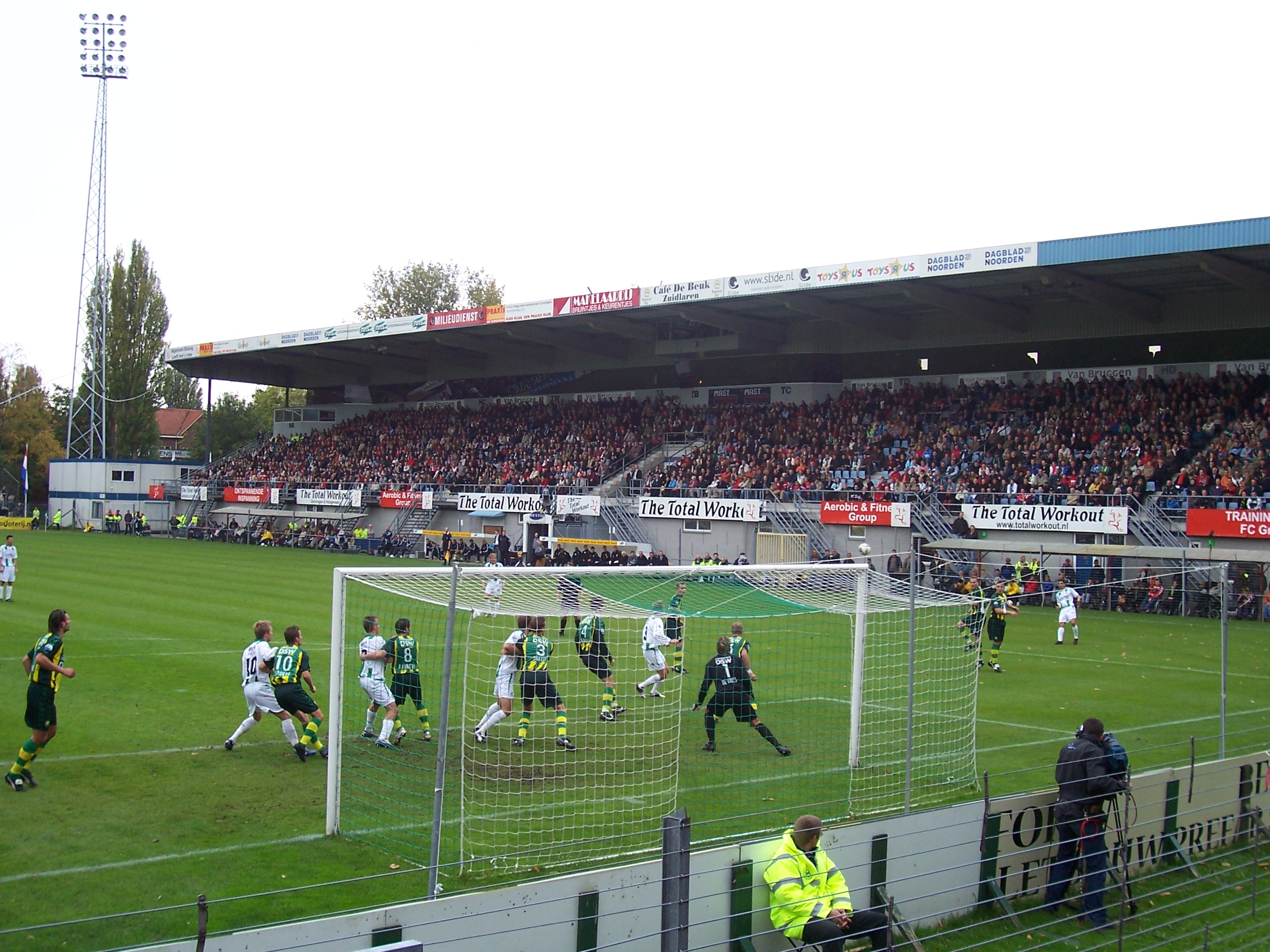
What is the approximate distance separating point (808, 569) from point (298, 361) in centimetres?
5472

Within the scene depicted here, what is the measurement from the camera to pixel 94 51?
58.6 meters

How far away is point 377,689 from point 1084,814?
23.5 feet

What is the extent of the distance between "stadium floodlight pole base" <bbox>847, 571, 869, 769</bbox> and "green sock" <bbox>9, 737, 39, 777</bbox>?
8456 millimetres

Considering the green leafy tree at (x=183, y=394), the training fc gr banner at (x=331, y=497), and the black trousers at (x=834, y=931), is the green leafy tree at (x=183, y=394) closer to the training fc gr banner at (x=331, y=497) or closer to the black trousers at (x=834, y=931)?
the training fc gr banner at (x=331, y=497)

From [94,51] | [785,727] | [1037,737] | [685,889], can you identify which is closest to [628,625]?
[785,727]

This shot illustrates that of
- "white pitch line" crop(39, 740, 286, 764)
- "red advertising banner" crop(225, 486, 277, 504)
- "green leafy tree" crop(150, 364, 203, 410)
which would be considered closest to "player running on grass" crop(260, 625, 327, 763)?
"white pitch line" crop(39, 740, 286, 764)

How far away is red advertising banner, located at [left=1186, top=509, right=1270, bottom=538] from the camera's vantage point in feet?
91.9

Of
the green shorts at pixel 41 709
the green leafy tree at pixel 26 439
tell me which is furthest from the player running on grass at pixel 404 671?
the green leafy tree at pixel 26 439

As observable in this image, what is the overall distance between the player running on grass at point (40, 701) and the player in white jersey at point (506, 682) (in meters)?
4.18

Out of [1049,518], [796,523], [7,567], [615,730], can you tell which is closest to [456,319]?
[796,523]

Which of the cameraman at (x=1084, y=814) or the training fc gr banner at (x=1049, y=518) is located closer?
the cameraman at (x=1084, y=814)

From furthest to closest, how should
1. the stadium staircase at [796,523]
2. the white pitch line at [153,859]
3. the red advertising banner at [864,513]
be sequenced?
the stadium staircase at [796,523]
the red advertising banner at [864,513]
the white pitch line at [153,859]

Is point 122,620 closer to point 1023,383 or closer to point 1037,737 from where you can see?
point 1037,737

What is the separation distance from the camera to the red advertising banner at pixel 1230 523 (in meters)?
28.0
